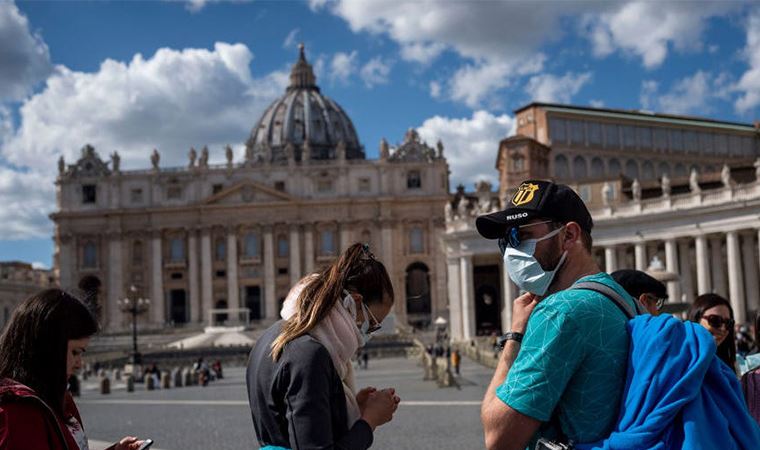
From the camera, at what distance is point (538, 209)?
11.9 feet

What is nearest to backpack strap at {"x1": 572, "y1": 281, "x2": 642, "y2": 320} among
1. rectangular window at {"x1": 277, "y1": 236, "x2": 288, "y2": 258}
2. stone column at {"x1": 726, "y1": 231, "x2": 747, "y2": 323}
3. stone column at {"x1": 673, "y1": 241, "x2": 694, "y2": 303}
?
stone column at {"x1": 726, "y1": 231, "x2": 747, "y2": 323}

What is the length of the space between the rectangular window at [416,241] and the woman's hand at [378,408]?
87.6m

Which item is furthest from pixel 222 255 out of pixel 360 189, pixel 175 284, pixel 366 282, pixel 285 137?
pixel 366 282

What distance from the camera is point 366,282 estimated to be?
13.5ft

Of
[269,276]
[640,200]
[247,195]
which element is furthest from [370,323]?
[247,195]

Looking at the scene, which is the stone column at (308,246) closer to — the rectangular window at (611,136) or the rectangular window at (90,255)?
the rectangular window at (90,255)

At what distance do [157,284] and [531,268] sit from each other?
91.7 meters

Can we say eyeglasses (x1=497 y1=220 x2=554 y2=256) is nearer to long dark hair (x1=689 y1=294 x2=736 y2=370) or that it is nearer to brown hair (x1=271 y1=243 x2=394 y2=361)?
brown hair (x1=271 y1=243 x2=394 y2=361)

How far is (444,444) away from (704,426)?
11.8 m

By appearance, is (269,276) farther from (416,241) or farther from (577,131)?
(577,131)

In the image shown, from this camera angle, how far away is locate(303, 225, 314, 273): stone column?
91938mm

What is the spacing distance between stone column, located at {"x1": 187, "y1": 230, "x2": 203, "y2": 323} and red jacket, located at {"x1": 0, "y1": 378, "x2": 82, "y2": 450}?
90.4 metres

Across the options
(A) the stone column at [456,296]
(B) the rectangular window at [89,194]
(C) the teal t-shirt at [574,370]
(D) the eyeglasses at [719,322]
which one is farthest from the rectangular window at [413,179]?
(C) the teal t-shirt at [574,370]

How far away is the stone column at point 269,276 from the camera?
91562 mm
